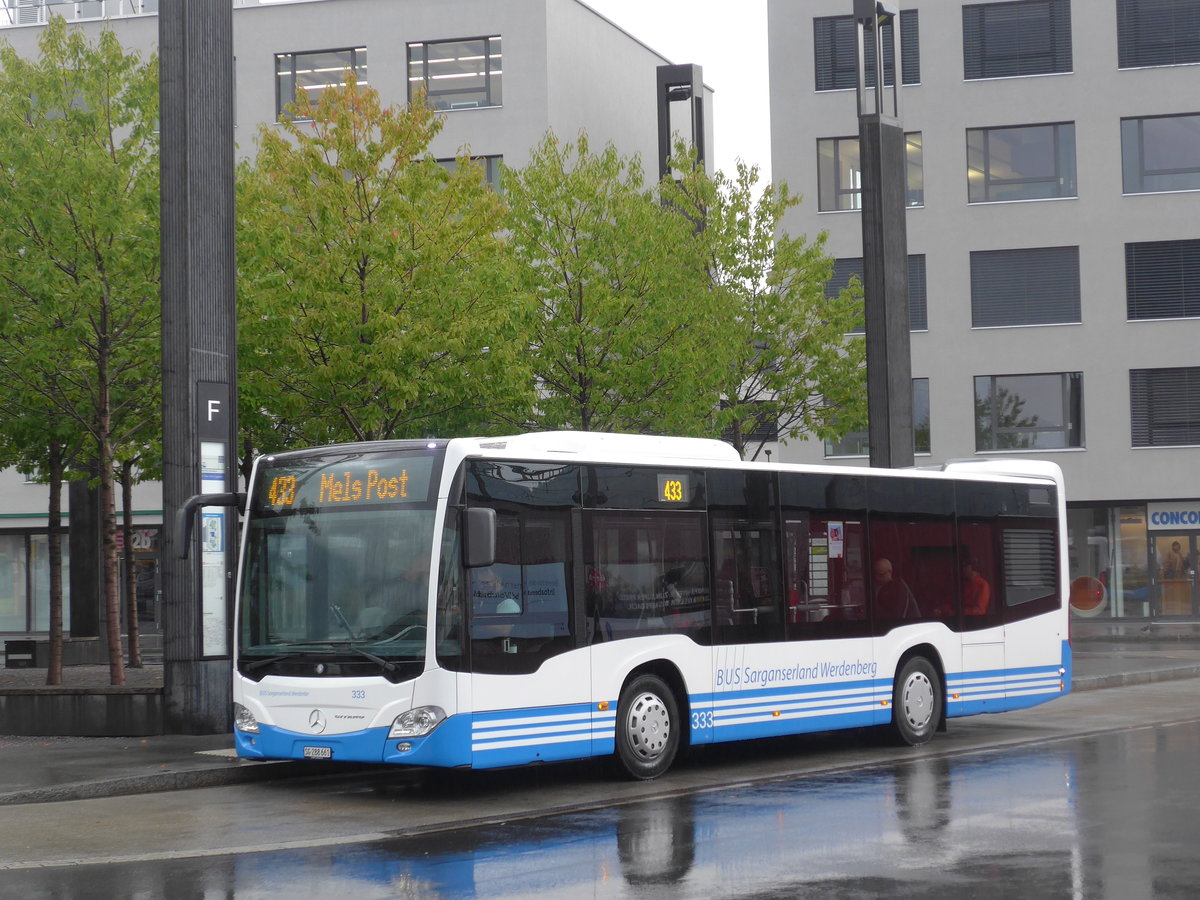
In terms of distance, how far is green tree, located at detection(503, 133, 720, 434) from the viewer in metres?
26.7

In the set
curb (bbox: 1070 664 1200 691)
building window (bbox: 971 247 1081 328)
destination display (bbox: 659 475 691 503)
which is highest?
building window (bbox: 971 247 1081 328)

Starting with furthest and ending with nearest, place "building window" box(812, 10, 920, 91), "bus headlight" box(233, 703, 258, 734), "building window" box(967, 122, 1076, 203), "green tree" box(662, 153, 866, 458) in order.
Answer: "building window" box(812, 10, 920, 91) → "building window" box(967, 122, 1076, 203) → "green tree" box(662, 153, 866, 458) → "bus headlight" box(233, 703, 258, 734)

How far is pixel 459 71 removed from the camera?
4456 cm

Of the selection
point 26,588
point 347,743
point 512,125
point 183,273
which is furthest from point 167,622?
point 26,588

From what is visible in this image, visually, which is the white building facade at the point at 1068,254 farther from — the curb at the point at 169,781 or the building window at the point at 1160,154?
the curb at the point at 169,781

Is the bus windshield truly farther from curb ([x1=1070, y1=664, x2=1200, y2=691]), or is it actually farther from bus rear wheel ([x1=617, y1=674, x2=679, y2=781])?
curb ([x1=1070, y1=664, x2=1200, y2=691])

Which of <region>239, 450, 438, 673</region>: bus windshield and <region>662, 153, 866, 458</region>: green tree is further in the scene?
<region>662, 153, 866, 458</region>: green tree

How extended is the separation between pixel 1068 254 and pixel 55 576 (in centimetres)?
2821

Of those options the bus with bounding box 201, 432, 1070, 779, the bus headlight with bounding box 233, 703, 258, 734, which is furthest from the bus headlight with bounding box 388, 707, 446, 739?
the bus headlight with bounding box 233, 703, 258, 734

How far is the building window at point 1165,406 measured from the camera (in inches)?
1688

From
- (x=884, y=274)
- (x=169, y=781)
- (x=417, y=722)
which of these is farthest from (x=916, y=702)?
(x=884, y=274)

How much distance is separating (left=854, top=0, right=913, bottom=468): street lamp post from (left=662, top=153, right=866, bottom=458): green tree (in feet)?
33.4

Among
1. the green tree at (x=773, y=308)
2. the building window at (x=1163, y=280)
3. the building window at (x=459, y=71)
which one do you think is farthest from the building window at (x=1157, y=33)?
the building window at (x=459, y=71)

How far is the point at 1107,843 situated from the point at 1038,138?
3704 cm
